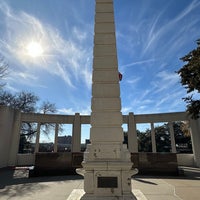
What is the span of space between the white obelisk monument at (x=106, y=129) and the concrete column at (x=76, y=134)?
41.1 feet

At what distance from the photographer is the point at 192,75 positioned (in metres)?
11.4

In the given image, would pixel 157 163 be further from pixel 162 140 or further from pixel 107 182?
pixel 162 140

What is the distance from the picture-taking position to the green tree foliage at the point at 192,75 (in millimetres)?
10709

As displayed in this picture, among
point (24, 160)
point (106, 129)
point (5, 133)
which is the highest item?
point (5, 133)

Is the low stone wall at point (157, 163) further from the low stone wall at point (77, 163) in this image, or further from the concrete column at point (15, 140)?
the concrete column at point (15, 140)

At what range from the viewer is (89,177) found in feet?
15.5

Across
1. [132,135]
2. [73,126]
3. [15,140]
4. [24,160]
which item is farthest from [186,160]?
[15,140]

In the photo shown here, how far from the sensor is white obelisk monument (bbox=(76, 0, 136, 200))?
4.69m

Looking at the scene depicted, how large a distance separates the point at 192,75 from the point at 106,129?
28.4 ft

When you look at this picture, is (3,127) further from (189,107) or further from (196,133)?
(196,133)

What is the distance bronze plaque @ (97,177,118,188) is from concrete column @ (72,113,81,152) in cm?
1290

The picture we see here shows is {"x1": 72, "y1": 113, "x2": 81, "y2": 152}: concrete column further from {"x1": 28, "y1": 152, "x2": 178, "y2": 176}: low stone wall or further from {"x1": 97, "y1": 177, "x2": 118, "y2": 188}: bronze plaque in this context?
{"x1": 97, "y1": 177, "x2": 118, "y2": 188}: bronze plaque

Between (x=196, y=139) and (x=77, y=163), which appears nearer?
(x=77, y=163)

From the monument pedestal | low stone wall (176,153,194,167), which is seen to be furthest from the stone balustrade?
the monument pedestal
